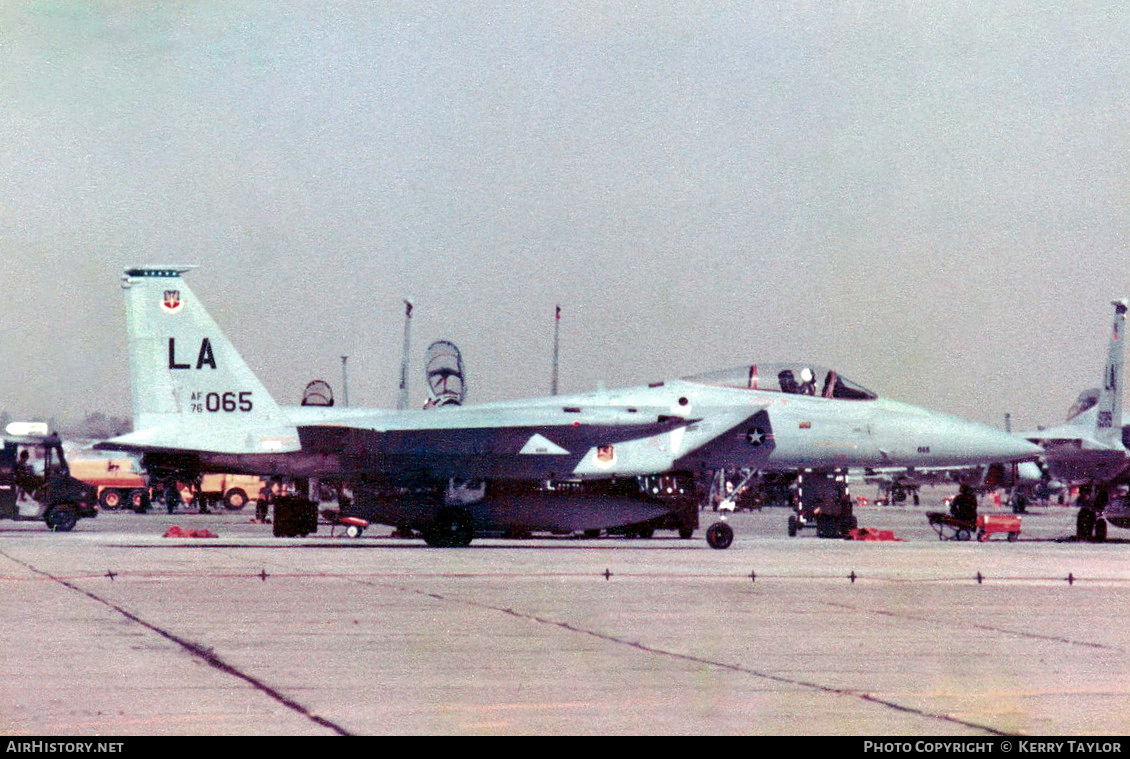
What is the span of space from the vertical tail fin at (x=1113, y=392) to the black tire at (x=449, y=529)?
80.5ft

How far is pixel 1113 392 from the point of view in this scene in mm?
42312

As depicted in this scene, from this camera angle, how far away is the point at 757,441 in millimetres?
24422

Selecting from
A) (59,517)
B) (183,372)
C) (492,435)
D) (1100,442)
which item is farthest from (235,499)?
(492,435)

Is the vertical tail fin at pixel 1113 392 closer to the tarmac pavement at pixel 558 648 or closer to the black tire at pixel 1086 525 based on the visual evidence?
the black tire at pixel 1086 525

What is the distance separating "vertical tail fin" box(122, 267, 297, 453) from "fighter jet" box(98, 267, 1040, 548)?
0.02 m

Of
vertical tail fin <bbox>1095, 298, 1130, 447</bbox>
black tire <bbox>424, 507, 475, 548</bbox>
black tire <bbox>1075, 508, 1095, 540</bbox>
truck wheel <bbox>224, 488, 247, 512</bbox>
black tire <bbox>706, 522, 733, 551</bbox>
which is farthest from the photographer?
truck wheel <bbox>224, 488, 247, 512</bbox>

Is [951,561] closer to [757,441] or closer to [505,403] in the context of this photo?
[757,441]

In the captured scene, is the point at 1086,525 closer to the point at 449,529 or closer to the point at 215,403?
the point at 449,529

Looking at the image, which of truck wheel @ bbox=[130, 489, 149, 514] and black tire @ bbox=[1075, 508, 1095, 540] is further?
truck wheel @ bbox=[130, 489, 149, 514]

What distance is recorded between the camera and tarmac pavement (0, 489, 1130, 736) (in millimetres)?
6867

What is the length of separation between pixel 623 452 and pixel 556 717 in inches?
689

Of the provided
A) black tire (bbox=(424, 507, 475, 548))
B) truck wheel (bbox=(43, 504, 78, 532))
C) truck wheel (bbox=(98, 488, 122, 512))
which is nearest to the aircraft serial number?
black tire (bbox=(424, 507, 475, 548))

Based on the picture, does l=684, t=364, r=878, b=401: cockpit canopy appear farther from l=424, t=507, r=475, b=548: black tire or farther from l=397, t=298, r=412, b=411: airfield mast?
l=397, t=298, r=412, b=411: airfield mast
